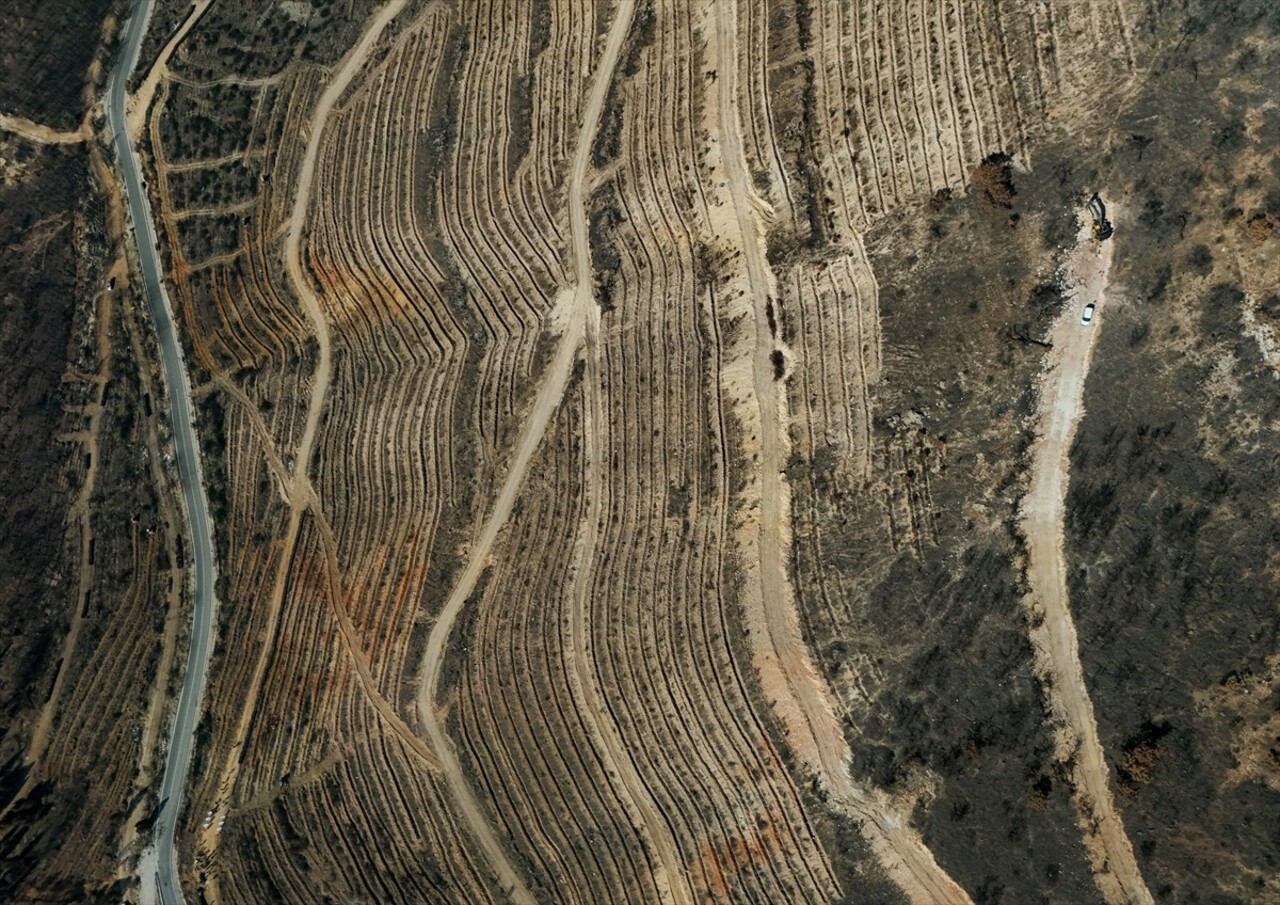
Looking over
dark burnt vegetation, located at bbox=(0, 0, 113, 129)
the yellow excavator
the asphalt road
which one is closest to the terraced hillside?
the yellow excavator

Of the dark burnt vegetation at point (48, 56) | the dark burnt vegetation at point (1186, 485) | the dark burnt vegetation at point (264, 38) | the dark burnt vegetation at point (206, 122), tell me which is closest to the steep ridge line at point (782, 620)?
the dark burnt vegetation at point (1186, 485)

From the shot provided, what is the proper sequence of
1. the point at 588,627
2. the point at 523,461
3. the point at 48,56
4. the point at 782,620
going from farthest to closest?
1. the point at 48,56
2. the point at 523,461
3. the point at 588,627
4. the point at 782,620

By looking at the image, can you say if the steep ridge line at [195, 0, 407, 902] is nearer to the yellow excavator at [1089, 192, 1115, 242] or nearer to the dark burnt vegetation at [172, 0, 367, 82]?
the dark burnt vegetation at [172, 0, 367, 82]

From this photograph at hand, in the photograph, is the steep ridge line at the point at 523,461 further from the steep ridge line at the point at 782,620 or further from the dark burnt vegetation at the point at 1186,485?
the dark burnt vegetation at the point at 1186,485

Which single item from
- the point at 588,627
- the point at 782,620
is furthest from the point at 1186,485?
the point at 588,627

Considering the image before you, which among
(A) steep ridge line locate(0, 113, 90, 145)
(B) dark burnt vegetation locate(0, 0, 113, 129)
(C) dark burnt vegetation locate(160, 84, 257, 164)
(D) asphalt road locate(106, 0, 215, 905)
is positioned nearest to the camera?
(D) asphalt road locate(106, 0, 215, 905)

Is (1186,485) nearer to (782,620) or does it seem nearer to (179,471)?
(782,620)
